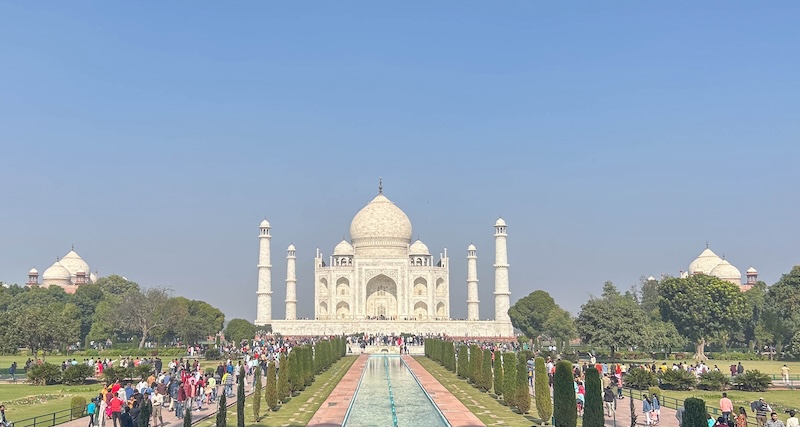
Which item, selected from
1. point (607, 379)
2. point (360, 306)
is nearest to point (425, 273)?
point (360, 306)

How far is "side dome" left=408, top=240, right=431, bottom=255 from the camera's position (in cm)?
7325

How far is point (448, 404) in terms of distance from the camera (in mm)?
21328

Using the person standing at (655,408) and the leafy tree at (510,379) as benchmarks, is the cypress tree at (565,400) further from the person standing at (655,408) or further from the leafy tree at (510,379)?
the leafy tree at (510,379)

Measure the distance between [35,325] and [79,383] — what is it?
31.8 feet

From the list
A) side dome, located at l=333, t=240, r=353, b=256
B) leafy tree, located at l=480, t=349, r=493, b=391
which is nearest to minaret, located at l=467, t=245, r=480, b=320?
side dome, located at l=333, t=240, r=353, b=256

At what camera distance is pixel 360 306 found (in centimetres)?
6706

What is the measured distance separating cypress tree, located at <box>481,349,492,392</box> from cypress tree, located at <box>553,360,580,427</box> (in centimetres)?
846

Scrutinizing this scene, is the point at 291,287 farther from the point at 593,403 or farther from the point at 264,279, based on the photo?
the point at 593,403

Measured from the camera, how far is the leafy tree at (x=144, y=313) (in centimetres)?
4969

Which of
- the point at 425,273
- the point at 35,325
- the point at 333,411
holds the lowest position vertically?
the point at 333,411

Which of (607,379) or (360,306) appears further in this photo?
(360,306)

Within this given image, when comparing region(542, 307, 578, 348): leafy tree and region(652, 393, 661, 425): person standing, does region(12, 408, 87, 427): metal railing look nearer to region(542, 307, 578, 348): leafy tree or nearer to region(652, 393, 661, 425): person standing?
region(652, 393, 661, 425): person standing

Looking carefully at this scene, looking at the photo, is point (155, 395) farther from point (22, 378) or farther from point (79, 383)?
point (22, 378)

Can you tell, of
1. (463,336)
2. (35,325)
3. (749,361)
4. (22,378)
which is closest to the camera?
(22,378)
